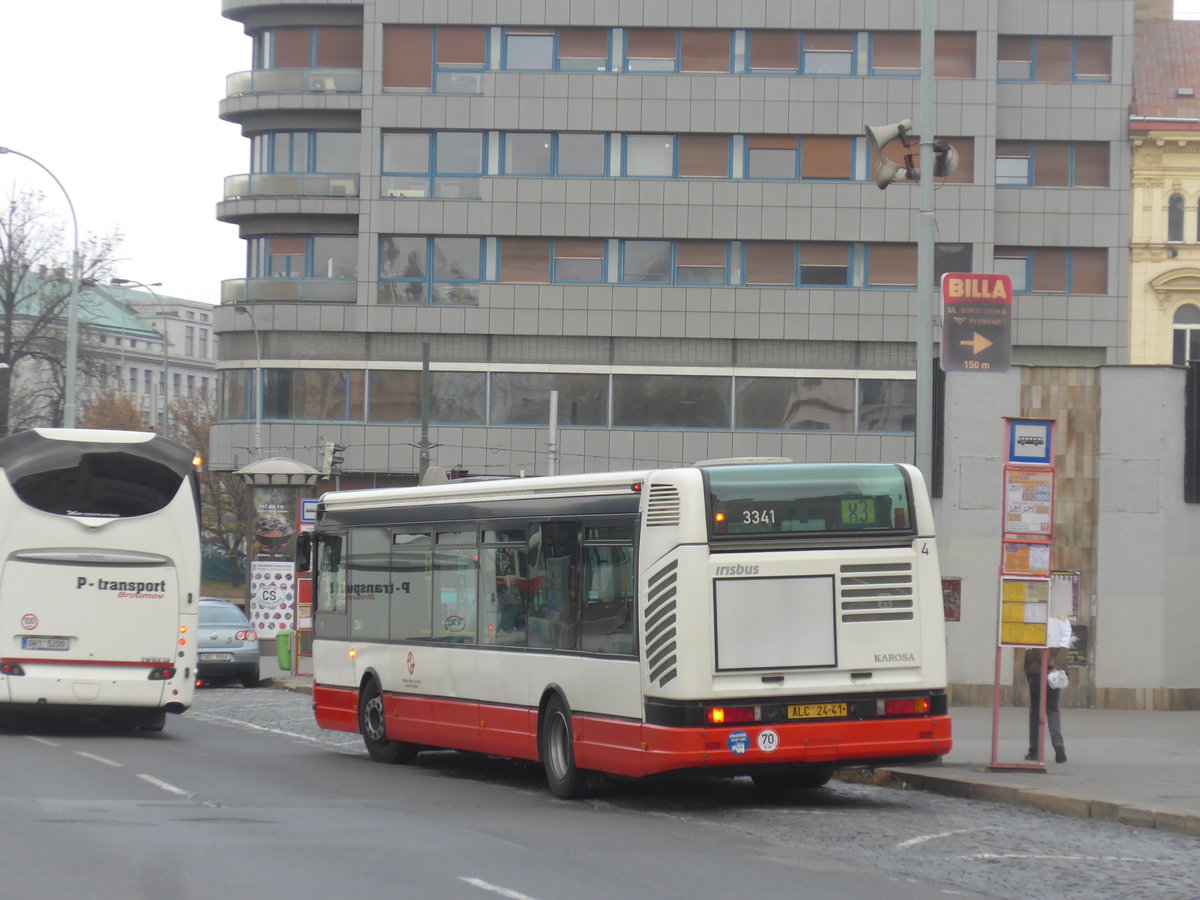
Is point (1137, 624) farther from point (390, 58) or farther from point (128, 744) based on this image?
point (390, 58)

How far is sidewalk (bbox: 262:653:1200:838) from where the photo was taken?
13.3 metres

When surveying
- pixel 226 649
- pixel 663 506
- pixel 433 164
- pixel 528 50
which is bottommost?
pixel 226 649

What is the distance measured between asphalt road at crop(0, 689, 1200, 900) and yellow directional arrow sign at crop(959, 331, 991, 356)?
4.38 metres

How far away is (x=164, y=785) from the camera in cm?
1506

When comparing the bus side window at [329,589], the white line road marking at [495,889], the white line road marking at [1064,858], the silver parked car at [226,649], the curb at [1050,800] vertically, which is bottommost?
the silver parked car at [226,649]

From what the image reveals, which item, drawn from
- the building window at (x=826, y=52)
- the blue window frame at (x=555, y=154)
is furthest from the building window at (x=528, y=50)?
the building window at (x=826, y=52)

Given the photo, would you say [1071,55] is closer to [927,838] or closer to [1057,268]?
[1057,268]

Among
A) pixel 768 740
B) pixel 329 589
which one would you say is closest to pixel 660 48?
pixel 329 589

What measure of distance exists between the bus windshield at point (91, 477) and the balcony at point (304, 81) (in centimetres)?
3700

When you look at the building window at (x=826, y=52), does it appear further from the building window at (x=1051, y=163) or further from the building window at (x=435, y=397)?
the building window at (x=435, y=397)

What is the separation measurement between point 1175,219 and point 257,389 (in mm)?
29352

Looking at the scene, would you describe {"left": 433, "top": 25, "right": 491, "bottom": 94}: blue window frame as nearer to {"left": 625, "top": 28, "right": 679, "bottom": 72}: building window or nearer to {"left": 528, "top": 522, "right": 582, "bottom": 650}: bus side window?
{"left": 625, "top": 28, "right": 679, "bottom": 72}: building window

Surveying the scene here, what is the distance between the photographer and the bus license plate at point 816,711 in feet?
44.4

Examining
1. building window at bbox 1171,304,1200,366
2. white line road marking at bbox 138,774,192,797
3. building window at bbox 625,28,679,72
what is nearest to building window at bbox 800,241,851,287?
building window at bbox 625,28,679,72
